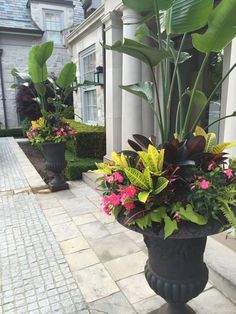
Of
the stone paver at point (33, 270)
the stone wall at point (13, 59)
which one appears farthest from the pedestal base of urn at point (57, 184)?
the stone wall at point (13, 59)

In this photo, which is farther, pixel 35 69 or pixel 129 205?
pixel 35 69

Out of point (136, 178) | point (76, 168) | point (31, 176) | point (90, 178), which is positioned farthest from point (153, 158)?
point (31, 176)

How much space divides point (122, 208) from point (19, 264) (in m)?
1.90

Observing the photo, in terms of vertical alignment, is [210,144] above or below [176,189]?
above

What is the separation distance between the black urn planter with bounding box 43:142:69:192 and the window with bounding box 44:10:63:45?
11.9m

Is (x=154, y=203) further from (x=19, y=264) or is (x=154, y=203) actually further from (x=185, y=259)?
(x=19, y=264)

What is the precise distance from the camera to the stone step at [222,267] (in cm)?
228

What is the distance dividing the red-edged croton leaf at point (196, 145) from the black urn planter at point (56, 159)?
12.3ft

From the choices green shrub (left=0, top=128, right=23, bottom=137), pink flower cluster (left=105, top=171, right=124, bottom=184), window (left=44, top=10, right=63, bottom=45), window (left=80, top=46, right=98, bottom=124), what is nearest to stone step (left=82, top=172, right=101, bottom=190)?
window (left=80, top=46, right=98, bottom=124)

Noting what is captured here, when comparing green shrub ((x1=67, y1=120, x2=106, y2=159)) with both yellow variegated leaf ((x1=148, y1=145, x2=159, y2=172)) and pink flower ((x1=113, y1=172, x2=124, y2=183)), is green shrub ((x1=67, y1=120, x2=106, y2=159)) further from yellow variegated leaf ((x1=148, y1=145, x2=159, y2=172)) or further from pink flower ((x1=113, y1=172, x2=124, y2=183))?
yellow variegated leaf ((x1=148, y1=145, x2=159, y2=172))

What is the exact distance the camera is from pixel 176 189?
4.80 ft

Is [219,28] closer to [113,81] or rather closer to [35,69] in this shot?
[35,69]

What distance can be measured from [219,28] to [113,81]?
178 inches

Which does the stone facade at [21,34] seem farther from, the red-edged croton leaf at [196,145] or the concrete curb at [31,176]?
the red-edged croton leaf at [196,145]
